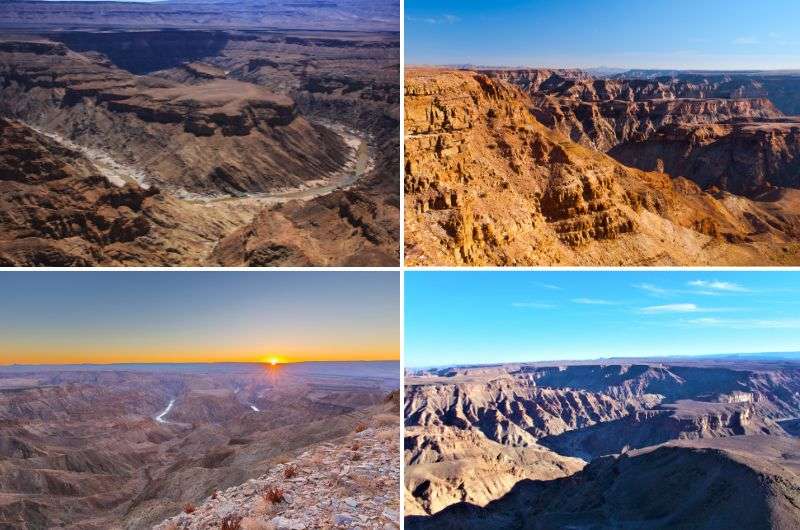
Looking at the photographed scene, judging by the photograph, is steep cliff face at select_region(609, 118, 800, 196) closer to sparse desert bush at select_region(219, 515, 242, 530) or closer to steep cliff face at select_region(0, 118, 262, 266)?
steep cliff face at select_region(0, 118, 262, 266)

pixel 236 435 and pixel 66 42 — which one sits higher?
pixel 66 42

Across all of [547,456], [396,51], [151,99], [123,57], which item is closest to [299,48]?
[396,51]

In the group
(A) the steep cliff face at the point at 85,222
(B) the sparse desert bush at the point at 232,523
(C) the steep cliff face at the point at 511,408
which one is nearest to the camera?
(B) the sparse desert bush at the point at 232,523

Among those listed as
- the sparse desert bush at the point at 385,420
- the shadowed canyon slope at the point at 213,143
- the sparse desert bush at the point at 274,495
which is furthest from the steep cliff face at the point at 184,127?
the sparse desert bush at the point at 274,495

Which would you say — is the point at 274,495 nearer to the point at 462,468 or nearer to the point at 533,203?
the point at 533,203

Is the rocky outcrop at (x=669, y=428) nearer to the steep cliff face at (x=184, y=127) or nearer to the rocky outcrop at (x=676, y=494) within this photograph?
the rocky outcrop at (x=676, y=494)

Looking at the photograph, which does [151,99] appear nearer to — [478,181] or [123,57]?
[478,181]

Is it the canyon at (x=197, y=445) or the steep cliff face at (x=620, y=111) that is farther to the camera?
the steep cliff face at (x=620, y=111)
